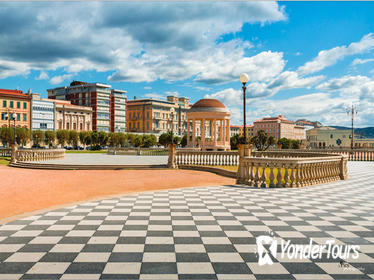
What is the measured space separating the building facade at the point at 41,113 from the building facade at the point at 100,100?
19.6 m

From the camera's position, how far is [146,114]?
458ft

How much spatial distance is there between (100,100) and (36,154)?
9100 centimetres

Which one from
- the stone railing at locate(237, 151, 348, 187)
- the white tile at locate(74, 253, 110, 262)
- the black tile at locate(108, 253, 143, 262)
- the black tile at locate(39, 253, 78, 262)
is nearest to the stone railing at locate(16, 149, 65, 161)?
the stone railing at locate(237, 151, 348, 187)

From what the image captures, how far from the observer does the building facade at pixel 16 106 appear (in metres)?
86.6

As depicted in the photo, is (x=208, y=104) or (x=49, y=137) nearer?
(x=208, y=104)

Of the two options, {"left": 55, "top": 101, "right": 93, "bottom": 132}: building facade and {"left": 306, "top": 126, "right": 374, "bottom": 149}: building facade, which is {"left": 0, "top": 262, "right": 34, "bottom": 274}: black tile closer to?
{"left": 55, "top": 101, "right": 93, "bottom": 132}: building facade

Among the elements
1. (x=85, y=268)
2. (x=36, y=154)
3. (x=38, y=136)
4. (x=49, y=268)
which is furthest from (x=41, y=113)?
(x=85, y=268)

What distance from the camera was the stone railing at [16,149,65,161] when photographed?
28.9 metres

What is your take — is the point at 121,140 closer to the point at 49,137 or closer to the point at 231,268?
the point at 49,137

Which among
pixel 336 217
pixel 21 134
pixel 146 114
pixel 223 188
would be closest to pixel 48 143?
pixel 21 134

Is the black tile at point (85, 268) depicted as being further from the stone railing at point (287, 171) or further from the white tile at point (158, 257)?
the stone railing at point (287, 171)

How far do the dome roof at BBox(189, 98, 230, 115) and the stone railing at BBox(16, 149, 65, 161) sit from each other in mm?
17102

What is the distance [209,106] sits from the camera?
39812 millimetres

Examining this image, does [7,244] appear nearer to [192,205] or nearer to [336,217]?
[192,205]
